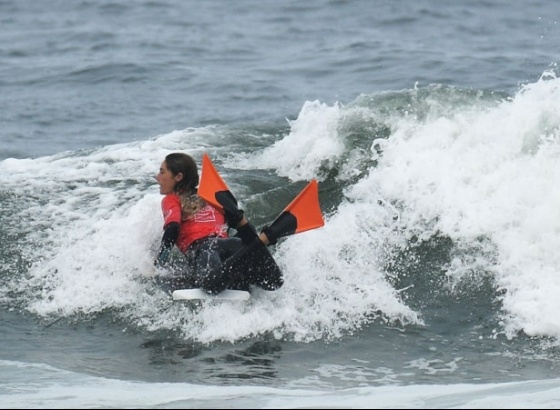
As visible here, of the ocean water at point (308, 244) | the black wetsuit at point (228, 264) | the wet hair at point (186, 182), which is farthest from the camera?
the wet hair at point (186, 182)

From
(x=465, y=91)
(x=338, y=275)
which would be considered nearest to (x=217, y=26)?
(x=465, y=91)

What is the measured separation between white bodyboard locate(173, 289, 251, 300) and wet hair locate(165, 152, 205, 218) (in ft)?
2.02

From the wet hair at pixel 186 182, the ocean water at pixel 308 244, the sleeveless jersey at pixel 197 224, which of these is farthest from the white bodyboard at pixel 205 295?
the wet hair at pixel 186 182

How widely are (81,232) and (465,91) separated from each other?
4.67 meters

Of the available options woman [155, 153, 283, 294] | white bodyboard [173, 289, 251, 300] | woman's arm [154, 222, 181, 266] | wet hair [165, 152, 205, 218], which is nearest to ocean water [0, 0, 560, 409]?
white bodyboard [173, 289, 251, 300]

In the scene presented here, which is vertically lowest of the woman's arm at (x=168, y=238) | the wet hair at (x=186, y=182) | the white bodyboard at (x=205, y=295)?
the white bodyboard at (x=205, y=295)

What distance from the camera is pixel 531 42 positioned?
59.5ft

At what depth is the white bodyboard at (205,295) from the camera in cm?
802

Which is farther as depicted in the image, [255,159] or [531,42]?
[531,42]

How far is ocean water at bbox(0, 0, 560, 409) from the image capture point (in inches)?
285

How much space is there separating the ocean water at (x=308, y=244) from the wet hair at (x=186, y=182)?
0.76 metres

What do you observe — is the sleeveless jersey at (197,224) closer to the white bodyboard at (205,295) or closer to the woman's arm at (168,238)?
the woman's arm at (168,238)

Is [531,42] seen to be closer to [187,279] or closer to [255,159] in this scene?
[255,159]

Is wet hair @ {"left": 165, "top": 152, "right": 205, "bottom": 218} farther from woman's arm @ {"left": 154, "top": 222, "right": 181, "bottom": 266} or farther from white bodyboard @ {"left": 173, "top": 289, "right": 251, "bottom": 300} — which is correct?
white bodyboard @ {"left": 173, "top": 289, "right": 251, "bottom": 300}
